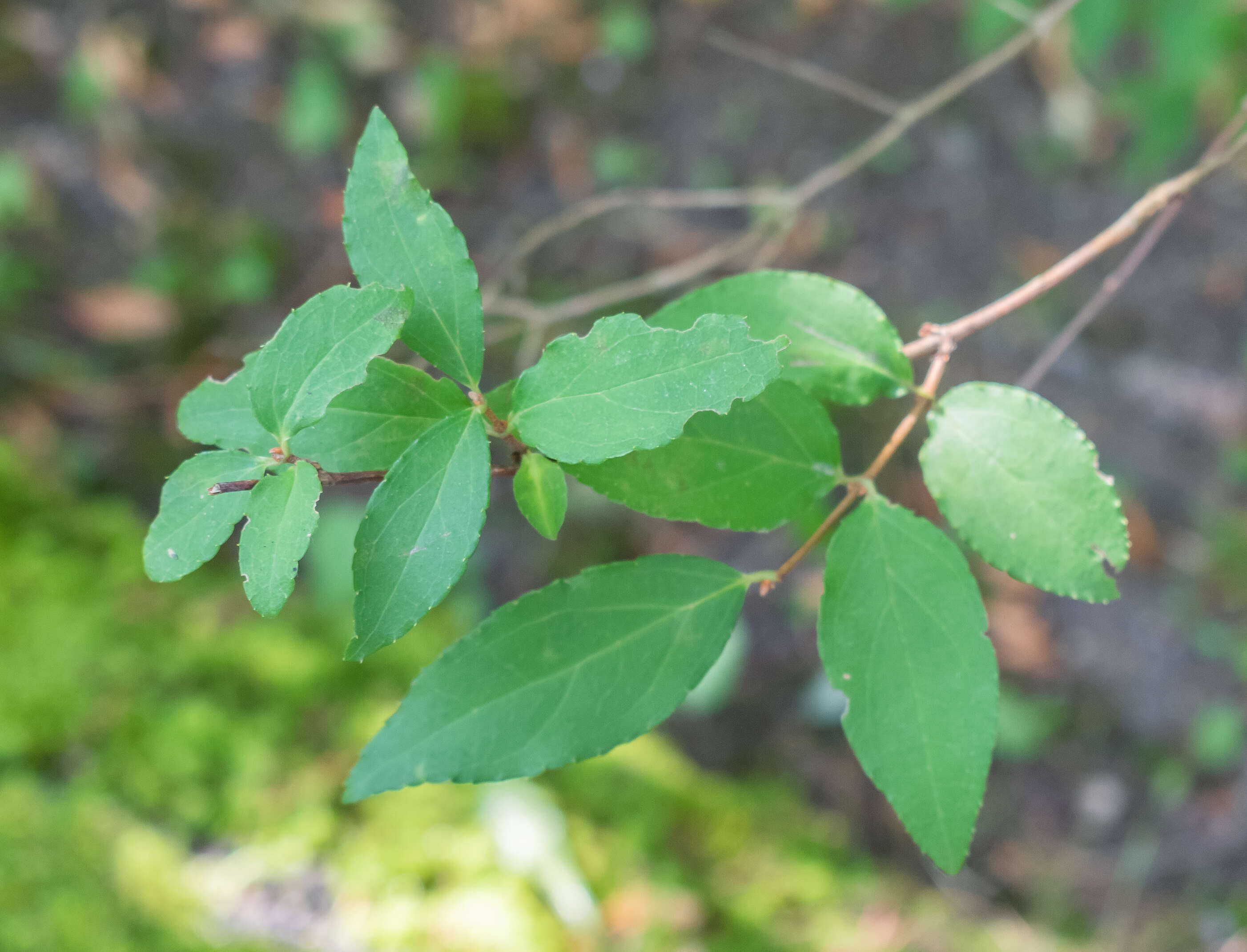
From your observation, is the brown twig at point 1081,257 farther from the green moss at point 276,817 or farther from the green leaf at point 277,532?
the green moss at point 276,817

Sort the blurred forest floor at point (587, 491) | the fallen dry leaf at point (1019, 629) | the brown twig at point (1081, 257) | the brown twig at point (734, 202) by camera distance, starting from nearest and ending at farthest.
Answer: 1. the brown twig at point (1081, 257)
2. the brown twig at point (734, 202)
3. the blurred forest floor at point (587, 491)
4. the fallen dry leaf at point (1019, 629)

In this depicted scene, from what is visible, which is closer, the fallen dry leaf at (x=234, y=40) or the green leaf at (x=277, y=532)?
the green leaf at (x=277, y=532)

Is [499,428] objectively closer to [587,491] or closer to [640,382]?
[640,382]

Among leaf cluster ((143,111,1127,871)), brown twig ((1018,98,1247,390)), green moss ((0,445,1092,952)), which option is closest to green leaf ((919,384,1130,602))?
leaf cluster ((143,111,1127,871))

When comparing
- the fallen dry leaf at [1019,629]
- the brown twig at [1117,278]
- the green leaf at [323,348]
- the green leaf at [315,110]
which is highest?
the green leaf at [323,348]

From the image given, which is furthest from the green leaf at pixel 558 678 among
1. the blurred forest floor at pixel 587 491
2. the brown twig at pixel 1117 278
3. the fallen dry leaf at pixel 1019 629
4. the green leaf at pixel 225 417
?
the fallen dry leaf at pixel 1019 629

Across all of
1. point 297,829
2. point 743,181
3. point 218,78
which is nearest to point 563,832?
point 297,829

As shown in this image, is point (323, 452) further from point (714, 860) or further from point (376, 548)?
point (714, 860)
